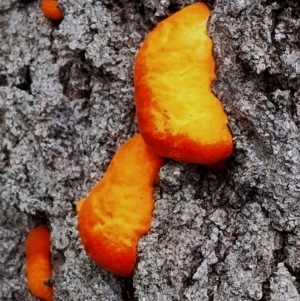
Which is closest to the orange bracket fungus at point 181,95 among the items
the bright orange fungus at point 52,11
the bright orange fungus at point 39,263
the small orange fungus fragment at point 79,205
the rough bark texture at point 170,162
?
the rough bark texture at point 170,162

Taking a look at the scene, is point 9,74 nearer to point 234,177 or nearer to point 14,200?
point 14,200

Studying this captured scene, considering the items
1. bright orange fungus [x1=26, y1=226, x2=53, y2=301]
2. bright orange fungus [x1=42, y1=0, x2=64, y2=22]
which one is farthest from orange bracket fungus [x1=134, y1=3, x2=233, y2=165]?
bright orange fungus [x1=26, y1=226, x2=53, y2=301]

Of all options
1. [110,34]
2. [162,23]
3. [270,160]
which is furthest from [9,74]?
[270,160]

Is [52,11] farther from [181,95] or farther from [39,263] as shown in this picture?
[39,263]

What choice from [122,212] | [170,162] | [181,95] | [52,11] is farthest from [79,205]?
[52,11]

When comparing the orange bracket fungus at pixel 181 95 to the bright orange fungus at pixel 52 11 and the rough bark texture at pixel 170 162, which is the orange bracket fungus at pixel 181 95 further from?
the bright orange fungus at pixel 52 11
